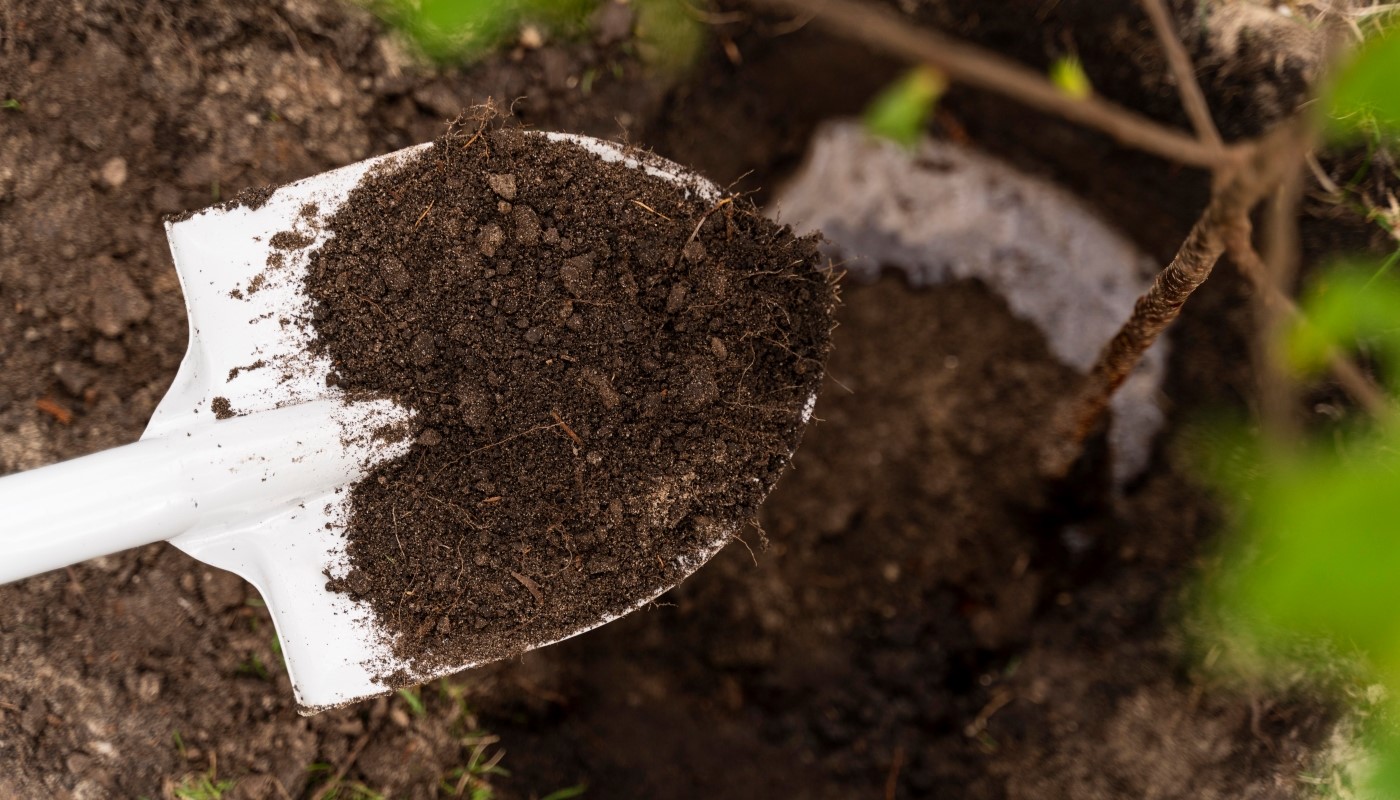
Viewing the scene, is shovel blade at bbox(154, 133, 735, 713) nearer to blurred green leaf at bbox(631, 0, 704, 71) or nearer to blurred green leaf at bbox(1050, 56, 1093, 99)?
blurred green leaf at bbox(631, 0, 704, 71)

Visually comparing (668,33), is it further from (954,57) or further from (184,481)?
(184,481)

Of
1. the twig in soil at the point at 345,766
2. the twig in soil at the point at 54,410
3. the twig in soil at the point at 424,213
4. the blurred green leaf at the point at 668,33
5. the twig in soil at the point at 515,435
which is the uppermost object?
the blurred green leaf at the point at 668,33

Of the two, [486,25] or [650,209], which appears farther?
[486,25]

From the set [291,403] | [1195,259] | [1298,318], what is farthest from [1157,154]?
[291,403]

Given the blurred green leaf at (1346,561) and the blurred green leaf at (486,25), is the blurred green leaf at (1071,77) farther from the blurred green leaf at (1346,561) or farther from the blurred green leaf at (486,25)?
the blurred green leaf at (1346,561)

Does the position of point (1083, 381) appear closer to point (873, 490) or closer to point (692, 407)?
point (873, 490)

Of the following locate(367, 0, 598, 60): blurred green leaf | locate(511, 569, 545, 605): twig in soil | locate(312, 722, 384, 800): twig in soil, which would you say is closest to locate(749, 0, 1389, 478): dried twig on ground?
locate(367, 0, 598, 60): blurred green leaf

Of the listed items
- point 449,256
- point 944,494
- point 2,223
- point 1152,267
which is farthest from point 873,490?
point 2,223

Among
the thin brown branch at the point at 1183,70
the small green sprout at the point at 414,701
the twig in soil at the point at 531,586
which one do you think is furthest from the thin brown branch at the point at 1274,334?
the small green sprout at the point at 414,701
